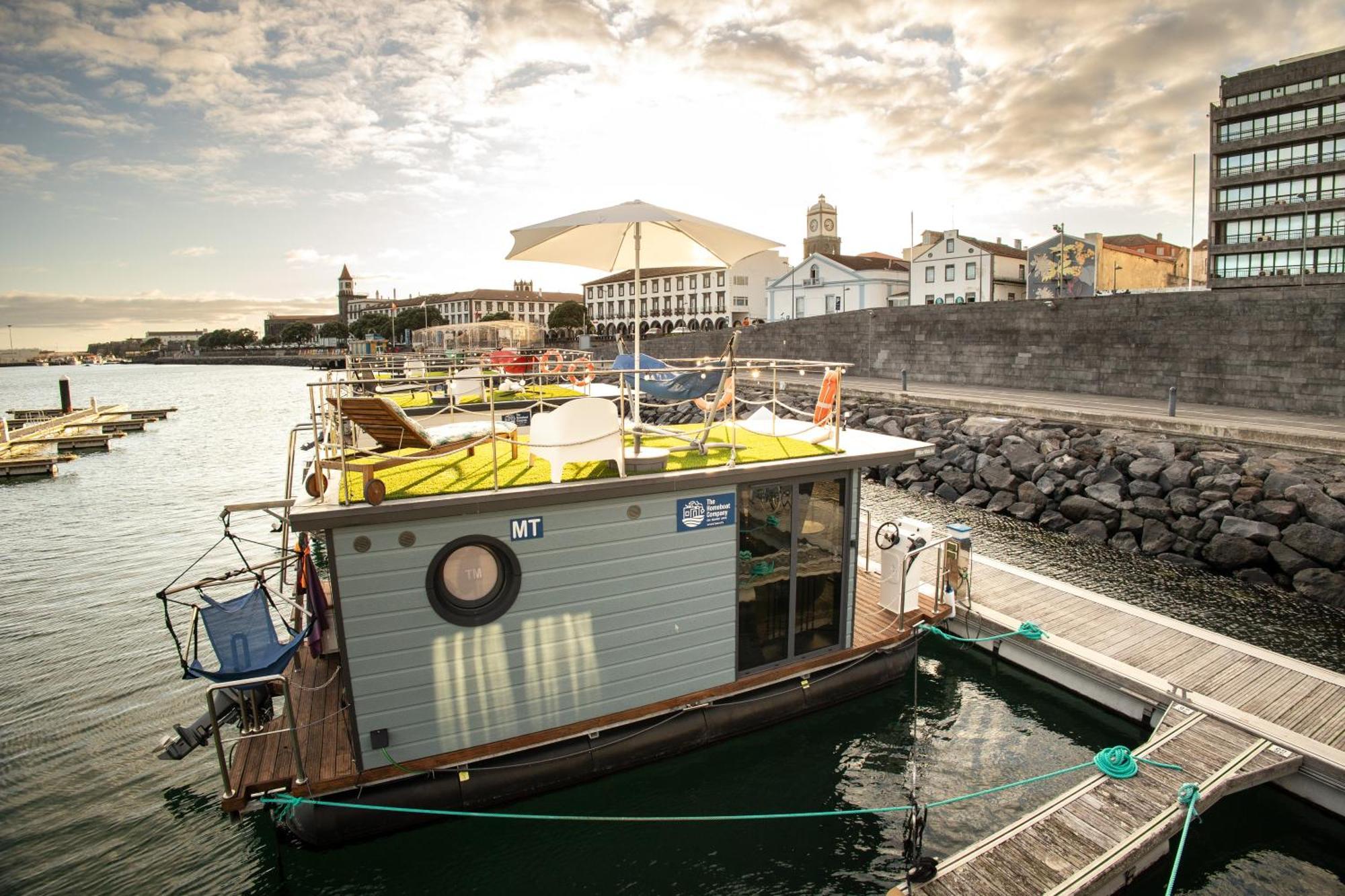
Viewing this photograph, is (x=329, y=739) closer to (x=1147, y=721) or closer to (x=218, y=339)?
(x=1147, y=721)

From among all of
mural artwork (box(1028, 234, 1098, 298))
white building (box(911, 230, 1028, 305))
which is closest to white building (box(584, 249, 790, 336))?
white building (box(911, 230, 1028, 305))

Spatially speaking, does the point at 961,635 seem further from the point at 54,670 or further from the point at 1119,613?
the point at 54,670

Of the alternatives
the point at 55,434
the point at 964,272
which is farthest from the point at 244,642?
the point at 964,272

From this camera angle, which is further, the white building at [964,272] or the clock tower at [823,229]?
the clock tower at [823,229]

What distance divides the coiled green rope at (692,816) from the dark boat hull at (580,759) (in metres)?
0.06

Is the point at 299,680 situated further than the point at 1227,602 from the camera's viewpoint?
No

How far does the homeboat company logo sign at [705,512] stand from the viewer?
6.07 metres

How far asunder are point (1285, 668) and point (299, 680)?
32.6 feet

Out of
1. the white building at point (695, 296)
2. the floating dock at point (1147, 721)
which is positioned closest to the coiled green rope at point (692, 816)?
the floating dock at point (1147, 721)

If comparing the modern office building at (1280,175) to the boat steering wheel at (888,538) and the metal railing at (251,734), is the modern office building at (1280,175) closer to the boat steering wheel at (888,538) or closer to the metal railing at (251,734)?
the boat steering wheel at (888,538)

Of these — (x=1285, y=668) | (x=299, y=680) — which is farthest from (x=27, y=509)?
(x=1285, y=668)

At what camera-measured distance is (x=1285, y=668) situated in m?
7.25

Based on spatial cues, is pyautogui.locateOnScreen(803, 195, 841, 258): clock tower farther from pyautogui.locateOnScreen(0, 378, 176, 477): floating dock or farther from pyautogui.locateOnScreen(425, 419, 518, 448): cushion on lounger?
pyautogui.locateOnScreen(425, 419, 518, 448): cushion on lounger

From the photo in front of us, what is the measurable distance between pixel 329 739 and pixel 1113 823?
20.0ft
